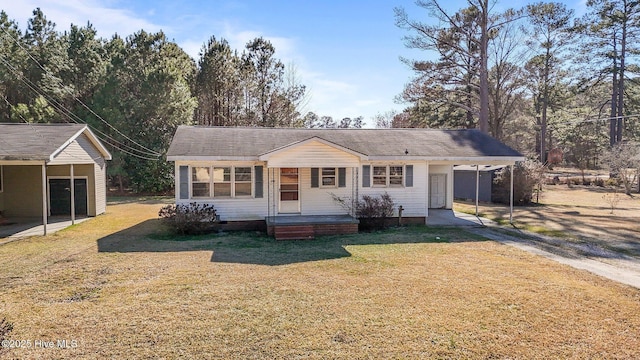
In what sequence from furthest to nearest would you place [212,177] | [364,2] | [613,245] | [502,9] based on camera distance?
[502,9] < [364,2] < [212,177] < [613,245]

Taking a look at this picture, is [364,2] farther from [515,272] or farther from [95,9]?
[515,272]

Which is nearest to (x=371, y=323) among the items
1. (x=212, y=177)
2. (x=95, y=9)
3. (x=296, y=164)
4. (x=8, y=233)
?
(x=296, y=164)

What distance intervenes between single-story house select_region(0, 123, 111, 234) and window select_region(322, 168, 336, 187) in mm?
9087

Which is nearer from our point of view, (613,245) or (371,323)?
(371,323)

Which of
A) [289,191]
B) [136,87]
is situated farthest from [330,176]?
[136,87]

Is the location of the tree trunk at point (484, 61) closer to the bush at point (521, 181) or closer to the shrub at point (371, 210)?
the bush at point (521, 181)

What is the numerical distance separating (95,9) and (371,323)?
14.8 m

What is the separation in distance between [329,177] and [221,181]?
3939mm

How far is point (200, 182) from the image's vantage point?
41.4ft

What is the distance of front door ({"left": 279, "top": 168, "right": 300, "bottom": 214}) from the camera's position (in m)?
13.4

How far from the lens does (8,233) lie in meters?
11.9

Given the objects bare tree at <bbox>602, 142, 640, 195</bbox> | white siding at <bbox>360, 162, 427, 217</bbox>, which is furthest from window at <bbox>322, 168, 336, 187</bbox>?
bare tree at <bbox>602, 142, 640, 195</bbox>

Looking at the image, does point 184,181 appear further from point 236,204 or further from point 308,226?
point 308,226

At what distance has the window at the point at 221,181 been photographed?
12.6m
